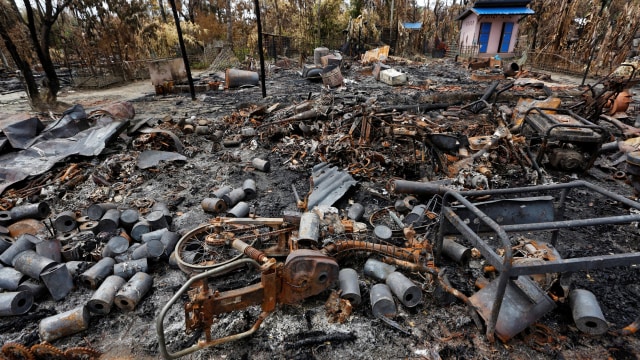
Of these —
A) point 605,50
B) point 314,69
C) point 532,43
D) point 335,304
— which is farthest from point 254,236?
point 532,43

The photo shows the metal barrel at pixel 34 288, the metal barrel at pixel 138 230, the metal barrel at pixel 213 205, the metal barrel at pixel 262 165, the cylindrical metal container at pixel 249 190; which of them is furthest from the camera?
the metal barrel at pixel 262 165

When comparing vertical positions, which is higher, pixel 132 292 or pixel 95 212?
pixel 95 212

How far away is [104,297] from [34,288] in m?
0.92

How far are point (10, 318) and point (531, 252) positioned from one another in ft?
17.7

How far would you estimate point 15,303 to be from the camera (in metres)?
3.13

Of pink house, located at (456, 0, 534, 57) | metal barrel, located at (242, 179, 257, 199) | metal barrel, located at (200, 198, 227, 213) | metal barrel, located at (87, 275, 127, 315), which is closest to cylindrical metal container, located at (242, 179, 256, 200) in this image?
metal barrel, located at (242, 179, 257, 199)

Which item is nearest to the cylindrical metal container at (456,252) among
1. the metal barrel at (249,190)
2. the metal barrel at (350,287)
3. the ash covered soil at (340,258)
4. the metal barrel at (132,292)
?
the ash covered soil at (340,258)

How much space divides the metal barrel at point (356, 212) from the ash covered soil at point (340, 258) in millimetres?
331

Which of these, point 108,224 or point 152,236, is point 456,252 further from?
point 108,224

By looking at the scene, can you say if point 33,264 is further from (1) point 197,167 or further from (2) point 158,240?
(1) point 197,167

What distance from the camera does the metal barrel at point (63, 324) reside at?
290 cm

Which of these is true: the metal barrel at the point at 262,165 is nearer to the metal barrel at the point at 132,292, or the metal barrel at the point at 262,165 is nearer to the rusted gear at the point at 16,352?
the metal barrel at the point at 132,292

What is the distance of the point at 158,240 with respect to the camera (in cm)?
397

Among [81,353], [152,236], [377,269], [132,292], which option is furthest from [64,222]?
[377,269]
